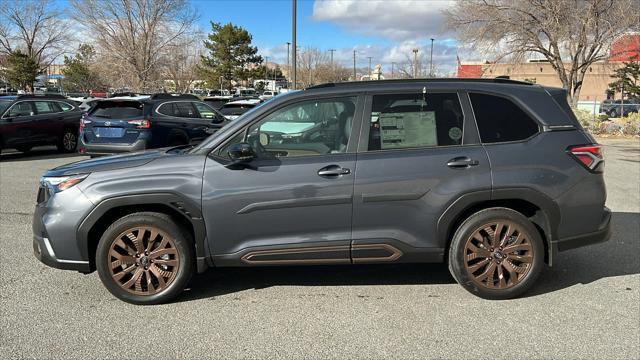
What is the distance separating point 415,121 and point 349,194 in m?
0.85

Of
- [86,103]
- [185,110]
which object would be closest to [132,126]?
[185,110]

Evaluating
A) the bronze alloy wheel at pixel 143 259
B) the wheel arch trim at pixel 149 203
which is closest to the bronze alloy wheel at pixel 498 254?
the wheel arch trim at pixel 149 203

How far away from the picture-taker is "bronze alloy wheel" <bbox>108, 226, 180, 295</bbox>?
160 inches

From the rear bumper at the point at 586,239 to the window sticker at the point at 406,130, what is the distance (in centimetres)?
131

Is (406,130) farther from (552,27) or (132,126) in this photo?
(552,27)

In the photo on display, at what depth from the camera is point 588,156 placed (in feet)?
13.9

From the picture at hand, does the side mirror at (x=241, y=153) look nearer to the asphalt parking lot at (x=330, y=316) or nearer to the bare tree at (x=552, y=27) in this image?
the asphalt parking lot at (x=330, y=316)

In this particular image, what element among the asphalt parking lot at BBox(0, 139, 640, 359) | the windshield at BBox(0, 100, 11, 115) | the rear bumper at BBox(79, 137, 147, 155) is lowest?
the asphalt parking lot at BBox(0, 139, 640, 359)

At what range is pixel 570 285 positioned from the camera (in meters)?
4.58

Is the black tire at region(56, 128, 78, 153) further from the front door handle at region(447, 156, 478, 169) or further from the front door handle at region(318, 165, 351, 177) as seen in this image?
the front door handle at region(447, 156, 478, 169)

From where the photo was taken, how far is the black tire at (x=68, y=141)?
1414 cm

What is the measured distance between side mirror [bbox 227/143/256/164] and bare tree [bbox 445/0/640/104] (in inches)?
846

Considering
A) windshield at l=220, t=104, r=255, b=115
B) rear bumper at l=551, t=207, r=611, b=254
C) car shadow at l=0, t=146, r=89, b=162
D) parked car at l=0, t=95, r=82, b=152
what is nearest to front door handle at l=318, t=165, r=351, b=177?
rear bumper at l=551, t=207, r=611, b=254

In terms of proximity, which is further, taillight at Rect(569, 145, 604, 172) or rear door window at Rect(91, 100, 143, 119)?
rear door window at Rect(91, 100, 143, 119)
